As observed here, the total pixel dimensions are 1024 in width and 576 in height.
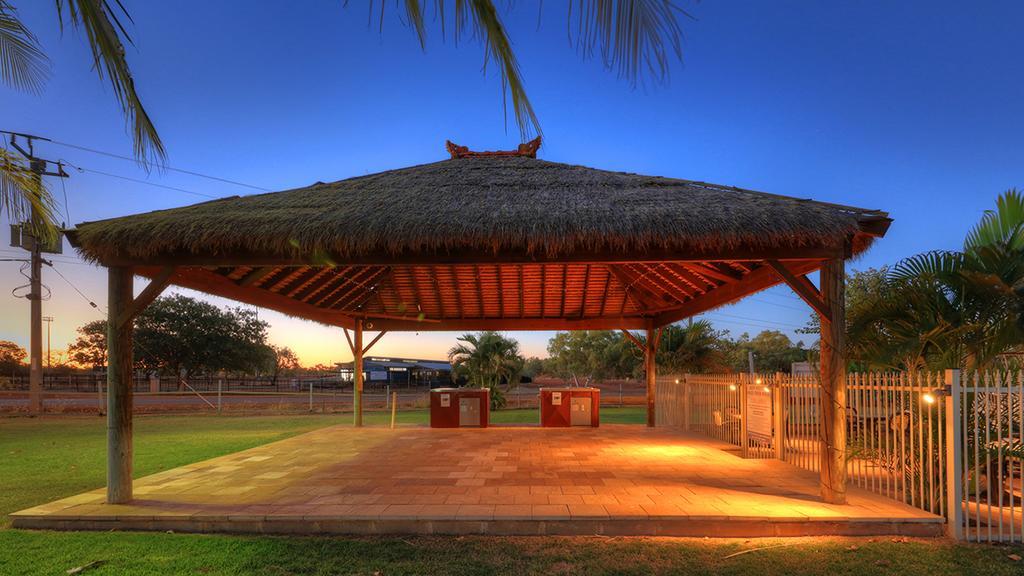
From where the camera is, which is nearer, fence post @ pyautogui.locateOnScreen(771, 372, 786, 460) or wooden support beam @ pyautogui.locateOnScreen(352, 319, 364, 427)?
fence post @ pyautogui.locateOnScreen(771, 372, 786, 460)

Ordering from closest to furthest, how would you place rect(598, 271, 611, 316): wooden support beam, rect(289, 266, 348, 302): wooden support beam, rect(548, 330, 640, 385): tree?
rect(289, 266, 348, 302): wooden support beam → rect(598, 271, 611, 316): wooden support beam → rect(548, 330, 640, 385): tree

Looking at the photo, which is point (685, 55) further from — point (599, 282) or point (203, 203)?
point (599, 282)

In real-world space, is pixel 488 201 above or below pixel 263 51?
above

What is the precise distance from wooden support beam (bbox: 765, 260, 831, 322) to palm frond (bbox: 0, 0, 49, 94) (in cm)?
641

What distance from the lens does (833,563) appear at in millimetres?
4859

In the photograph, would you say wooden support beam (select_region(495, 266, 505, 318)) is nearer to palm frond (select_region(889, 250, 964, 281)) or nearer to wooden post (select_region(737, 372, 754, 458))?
wooden post (select_region(737, 372, 754, 458))

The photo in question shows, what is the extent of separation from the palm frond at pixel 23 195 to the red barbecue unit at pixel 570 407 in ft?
37.1

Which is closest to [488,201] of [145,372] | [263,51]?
[263,51]

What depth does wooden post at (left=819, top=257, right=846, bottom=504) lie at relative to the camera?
6293 millimetres

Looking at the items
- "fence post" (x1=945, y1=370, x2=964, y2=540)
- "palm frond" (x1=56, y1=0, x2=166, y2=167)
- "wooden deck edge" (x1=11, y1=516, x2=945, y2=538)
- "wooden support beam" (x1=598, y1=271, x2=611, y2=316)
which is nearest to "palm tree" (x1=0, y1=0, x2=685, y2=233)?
"palm frond" (x1=56, y1=0, x2=166, y2=167)

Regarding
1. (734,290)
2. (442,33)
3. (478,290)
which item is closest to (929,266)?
(734,290)

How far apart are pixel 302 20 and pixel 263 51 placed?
1.50 feet

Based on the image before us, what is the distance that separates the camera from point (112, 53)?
1.94 meters

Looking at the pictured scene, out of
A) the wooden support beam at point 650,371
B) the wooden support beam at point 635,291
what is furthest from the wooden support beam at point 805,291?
the wooden support beam at point 650,371
